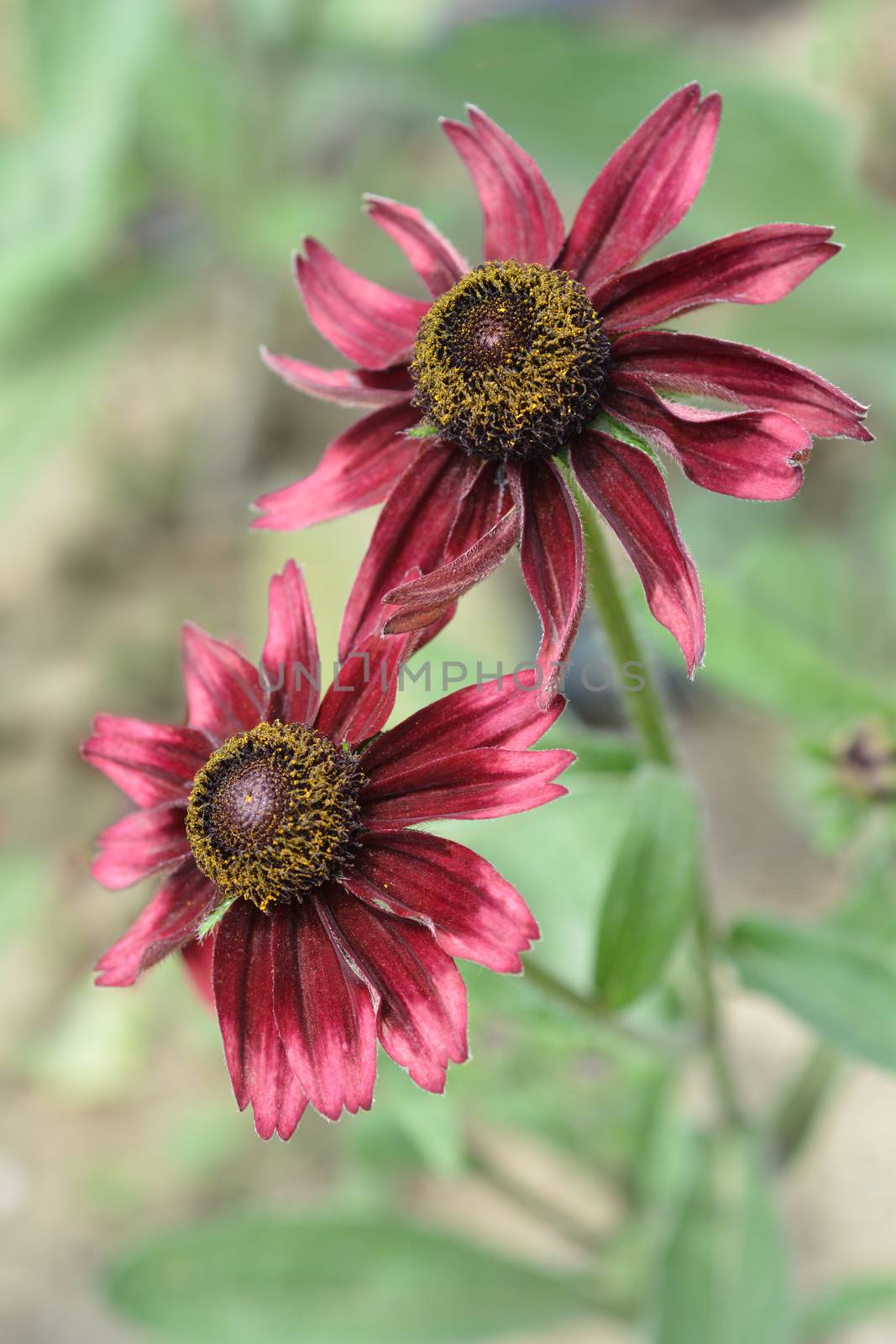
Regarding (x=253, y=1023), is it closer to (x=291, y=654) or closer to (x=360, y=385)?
(x=291, y=654)

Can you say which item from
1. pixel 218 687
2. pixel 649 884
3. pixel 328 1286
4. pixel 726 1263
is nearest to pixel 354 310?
pixel 218 687

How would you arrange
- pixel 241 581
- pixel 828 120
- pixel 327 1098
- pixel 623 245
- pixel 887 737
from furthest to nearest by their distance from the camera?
1. pixel 241 581
2. pixel 828 120
3. pixel 887 737
4. pixel 623 245
5. pixel 327 1098

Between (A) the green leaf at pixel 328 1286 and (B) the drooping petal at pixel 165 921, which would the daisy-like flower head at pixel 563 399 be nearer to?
(B) the drooping petal at pixel 165 921

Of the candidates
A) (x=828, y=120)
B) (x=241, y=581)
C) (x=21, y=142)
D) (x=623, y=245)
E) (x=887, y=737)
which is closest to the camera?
(x=623, y=245)

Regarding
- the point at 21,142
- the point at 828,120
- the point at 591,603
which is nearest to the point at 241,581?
the point at 21,142

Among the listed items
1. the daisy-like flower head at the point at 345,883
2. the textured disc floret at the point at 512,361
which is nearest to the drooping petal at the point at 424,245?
the textured disc floret at the point at 512,361

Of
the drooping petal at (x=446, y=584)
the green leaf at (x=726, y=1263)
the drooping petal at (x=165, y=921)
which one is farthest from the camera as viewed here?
the green leaf at (x=726, y=1263)

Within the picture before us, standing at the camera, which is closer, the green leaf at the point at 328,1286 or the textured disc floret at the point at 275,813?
the textured disc floret at the point at 275,813

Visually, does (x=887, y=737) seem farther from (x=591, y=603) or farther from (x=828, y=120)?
(x=828, y=120)
